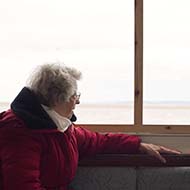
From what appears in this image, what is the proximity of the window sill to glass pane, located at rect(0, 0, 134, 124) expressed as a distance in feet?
1.26

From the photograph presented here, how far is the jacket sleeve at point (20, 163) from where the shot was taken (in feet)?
5.72

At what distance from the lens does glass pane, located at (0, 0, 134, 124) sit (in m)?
2.48

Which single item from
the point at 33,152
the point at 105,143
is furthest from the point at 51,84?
the point at 105,143

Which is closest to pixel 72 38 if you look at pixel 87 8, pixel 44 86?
pixel 87 8

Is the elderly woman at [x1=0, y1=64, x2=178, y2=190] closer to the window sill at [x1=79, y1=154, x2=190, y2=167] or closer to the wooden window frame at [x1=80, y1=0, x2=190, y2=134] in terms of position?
the window sill at [x1=79, y1=154, x2=190, y2=167]

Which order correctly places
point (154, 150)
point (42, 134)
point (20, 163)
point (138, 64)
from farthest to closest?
point (138, 64)
point (154, 150)
point (42, 134)
point (20, 163)

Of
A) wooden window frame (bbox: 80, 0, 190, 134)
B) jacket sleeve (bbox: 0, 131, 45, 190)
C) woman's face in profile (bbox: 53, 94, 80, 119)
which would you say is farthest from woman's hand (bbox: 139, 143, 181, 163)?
jacket sleeve (bbox: 0, 131, 45, 190)

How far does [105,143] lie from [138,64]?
0.53m

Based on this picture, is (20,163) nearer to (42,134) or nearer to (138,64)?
(42,134)

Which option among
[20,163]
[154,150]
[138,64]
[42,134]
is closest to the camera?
[20,163]

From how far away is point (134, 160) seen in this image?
2.19 m

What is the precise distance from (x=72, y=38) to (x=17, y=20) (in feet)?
1.17

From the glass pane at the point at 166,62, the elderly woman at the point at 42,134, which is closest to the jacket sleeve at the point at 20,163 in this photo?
the elderly woman at the point at 42,134

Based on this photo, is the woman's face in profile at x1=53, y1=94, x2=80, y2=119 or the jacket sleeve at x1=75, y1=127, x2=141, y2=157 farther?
the jacket sleeve at x1=75, y1=127, x2=141, y2=157
